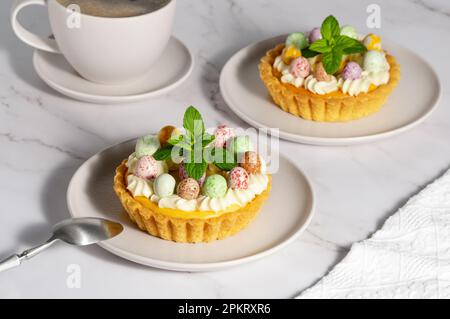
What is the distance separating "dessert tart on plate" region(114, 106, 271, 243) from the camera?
189 centimetres

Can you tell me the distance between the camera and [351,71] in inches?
91.6

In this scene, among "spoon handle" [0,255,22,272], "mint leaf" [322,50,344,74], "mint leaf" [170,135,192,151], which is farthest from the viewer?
"mint leaf" [322,50,344,74]

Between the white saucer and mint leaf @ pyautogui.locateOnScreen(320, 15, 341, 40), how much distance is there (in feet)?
1.40

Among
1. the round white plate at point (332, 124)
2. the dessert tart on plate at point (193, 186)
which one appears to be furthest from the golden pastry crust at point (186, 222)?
the round white plate at point (332, 124)

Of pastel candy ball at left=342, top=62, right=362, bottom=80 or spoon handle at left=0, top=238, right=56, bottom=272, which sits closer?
spoon handle at left=0, top=238, right=56, bottom=272

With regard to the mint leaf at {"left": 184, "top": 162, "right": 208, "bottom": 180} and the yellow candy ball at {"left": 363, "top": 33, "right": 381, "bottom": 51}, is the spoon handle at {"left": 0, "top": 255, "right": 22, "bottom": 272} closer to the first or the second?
the mint leaf at {"left": 184, "top": 162, "right": 208, "bottom": 180}

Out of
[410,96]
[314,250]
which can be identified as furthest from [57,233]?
[410,96]

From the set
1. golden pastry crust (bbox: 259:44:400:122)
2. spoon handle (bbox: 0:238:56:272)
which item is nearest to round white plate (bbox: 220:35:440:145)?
golden pastry crust (bbox: 259:44:400:122)

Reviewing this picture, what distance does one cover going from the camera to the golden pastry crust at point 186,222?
1880 millimetres

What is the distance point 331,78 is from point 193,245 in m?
0.68

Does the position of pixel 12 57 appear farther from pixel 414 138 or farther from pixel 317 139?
pixel 414 138

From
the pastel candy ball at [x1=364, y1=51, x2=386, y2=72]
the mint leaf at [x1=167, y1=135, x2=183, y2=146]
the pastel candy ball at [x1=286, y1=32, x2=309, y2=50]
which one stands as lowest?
the pastel candy ball at [x1=364, y1=51, x2=386, y2=72]

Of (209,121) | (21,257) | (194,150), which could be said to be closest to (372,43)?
(209,121)

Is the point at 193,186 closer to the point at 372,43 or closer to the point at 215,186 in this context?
the point at 215,186
